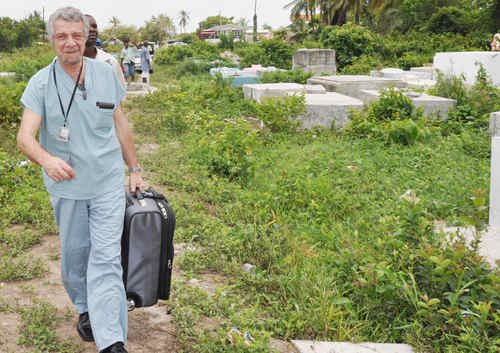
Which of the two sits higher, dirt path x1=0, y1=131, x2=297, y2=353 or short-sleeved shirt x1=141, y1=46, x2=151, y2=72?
short-sleeved shirt x1=141, y1=46, x2=151, y2=72

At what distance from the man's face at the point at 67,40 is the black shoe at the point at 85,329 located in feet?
4.58

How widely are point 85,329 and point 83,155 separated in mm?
1008

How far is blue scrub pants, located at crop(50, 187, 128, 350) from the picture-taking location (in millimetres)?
2576

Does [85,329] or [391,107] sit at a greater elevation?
[391,107]

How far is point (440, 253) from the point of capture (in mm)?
3248

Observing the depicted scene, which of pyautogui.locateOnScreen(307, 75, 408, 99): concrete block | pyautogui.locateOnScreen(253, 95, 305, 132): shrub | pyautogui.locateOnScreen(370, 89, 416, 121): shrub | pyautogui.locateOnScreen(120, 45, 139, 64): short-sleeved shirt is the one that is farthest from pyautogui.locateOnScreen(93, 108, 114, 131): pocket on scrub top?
pyautogui.locateOnScreen(120, 45, 139, 64): short-sleeved shirt

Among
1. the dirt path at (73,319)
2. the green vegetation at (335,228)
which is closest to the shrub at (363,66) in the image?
Result: the green vegetation at (335,228)

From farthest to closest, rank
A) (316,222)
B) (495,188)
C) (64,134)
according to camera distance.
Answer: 1. (316,222)
2. (495,188)
3. (64,134)

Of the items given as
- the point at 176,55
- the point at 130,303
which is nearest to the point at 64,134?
the point at 130,303

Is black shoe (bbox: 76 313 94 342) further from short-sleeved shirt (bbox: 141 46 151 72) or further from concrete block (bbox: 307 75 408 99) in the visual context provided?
short-sleeved shirt (bbox: 141 46 151 72)

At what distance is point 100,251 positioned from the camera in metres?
2.63

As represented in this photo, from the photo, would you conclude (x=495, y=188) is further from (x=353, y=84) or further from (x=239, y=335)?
(x=353, y=84)

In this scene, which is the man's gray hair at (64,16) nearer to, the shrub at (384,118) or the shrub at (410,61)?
the shrub at (384,118)

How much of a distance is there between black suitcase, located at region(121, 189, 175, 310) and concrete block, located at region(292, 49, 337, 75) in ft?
47.8
